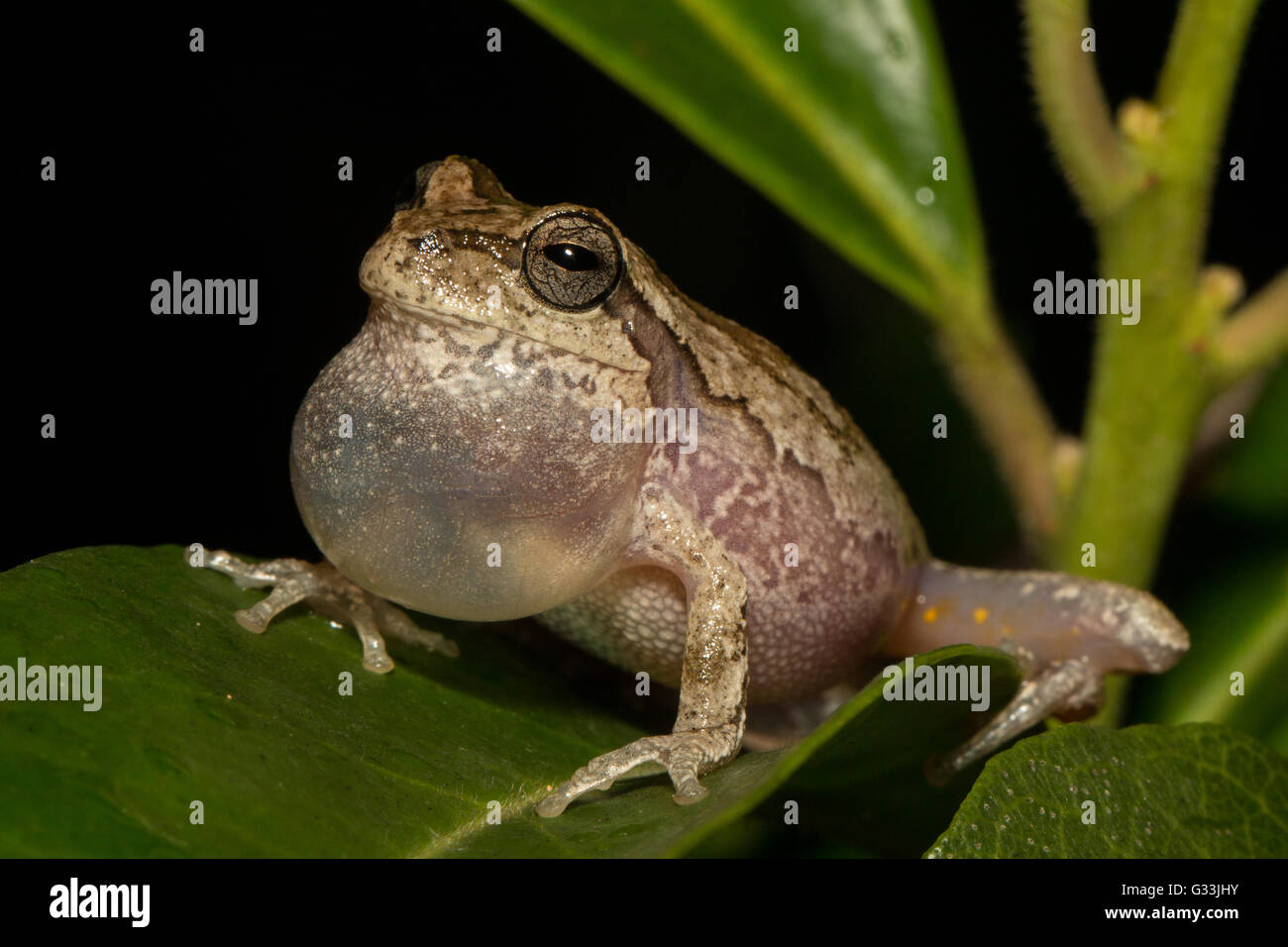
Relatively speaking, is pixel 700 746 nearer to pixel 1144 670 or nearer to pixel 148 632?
pixel 148 632

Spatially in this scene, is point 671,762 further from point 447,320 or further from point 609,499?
point 447,320

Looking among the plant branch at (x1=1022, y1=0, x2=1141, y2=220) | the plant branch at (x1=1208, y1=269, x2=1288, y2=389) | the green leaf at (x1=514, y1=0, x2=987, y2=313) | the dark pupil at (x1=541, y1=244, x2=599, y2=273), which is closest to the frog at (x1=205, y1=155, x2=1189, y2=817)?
the dark pupil at (x1=541, y1=244, x2=599, y2=273)

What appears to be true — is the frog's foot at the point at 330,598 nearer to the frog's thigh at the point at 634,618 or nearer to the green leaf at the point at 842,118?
the frog's thigh at the point at 634,618

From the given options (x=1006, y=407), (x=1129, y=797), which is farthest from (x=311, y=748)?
(x=1006, y=407)

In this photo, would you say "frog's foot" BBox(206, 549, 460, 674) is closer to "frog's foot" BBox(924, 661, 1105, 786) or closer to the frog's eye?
the frog's eye
